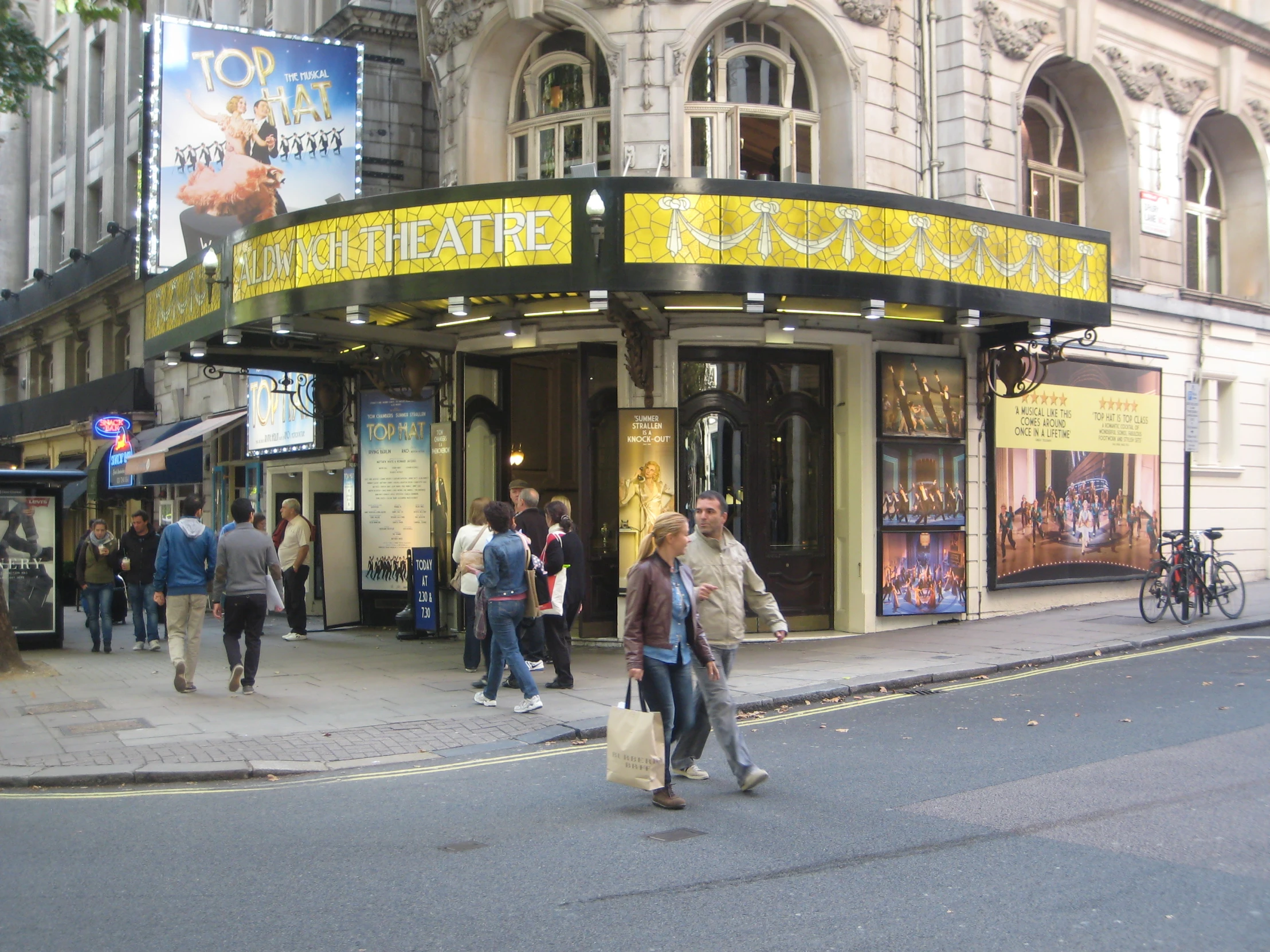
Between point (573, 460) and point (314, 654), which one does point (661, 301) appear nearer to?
point (573, 460)

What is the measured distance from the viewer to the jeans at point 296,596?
630 inches

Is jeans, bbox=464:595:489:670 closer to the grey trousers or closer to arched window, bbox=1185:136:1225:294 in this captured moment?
the grey trousers

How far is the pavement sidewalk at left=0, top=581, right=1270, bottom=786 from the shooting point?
824 centimetres

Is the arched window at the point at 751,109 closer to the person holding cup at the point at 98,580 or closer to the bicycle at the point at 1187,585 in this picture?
the bicycle at the point at 1187,585

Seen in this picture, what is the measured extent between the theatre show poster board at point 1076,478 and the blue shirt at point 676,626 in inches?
406

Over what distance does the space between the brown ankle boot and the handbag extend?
132mm

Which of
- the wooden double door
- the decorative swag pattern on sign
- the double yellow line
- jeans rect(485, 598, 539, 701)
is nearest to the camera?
the double yellow line

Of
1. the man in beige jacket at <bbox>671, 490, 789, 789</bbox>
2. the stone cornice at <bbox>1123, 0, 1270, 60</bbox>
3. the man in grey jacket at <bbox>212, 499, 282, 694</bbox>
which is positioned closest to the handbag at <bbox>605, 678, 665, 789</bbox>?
the man in beige jacket at <bbox>671, 490, 789, 789</bbox>

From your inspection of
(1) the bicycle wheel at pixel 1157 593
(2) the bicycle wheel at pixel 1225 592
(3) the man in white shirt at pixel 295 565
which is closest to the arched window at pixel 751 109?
(1) the bicycle wheel at pixel 1157 593

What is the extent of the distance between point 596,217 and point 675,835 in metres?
6.78

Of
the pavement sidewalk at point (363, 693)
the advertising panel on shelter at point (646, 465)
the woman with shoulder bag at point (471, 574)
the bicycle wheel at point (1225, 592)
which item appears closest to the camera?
the pavement sidewalk at point (363, 693)

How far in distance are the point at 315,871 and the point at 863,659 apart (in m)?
8.07

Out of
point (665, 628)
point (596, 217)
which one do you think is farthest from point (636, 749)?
point (596, 217)

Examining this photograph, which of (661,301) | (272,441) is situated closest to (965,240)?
(661,301)
